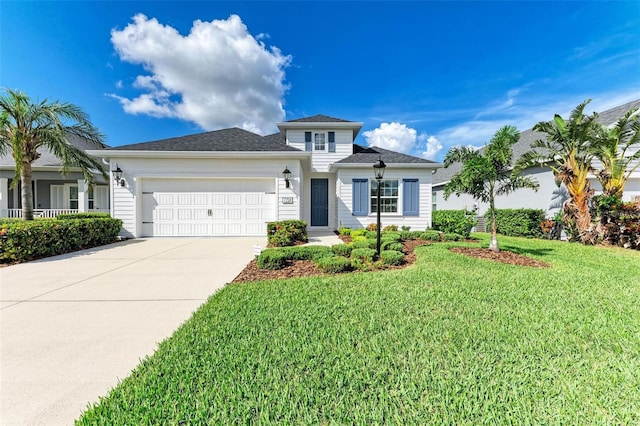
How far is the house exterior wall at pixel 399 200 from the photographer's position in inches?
441

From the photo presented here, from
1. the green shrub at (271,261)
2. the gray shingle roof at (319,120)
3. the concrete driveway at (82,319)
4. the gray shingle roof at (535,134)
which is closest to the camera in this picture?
the concrete driveway at (82,319)

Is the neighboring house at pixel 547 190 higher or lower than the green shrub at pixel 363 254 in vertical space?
higher

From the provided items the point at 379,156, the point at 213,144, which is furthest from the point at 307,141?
the point at 213,144

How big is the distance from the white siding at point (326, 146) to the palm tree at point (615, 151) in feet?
29.0

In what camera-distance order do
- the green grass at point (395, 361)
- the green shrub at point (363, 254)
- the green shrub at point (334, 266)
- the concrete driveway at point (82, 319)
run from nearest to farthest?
1. the green grass at point (395, 361)
2. the concrete driveway at point (82, 319)
3. the green shrub at point (334, 266)
4. the green shrub at point (363, 254)

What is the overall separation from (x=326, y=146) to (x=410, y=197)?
4.69 meters

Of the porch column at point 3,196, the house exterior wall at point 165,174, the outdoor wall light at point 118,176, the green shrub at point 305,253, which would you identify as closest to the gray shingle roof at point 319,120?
the house exterior wall at point 165,174

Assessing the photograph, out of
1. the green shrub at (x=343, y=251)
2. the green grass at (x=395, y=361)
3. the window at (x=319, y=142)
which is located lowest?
the green grass at (x=395, y=361)

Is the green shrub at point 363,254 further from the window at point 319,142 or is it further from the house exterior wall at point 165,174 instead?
the window at point 319,142

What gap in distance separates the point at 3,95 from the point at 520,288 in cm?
1381

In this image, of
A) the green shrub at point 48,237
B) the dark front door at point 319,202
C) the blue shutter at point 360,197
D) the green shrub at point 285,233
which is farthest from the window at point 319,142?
the green shrub at point 48,237

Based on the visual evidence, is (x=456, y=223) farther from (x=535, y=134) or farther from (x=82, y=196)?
(x=82, y=196)

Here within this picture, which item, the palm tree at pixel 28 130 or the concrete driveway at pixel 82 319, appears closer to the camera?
the concrete driveway at pixel 82 319

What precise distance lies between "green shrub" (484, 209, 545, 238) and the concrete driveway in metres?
11.1
